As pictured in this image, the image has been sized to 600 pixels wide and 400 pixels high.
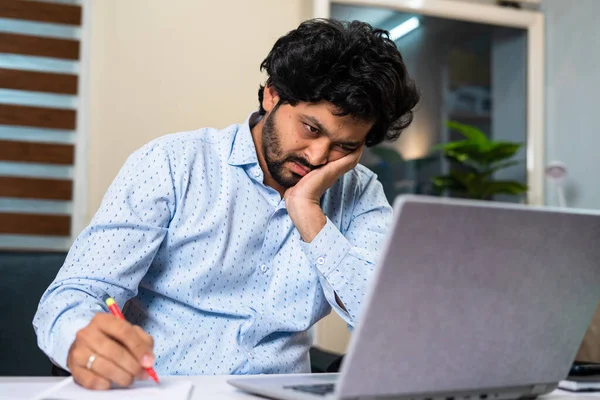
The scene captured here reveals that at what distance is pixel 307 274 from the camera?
1.42 m

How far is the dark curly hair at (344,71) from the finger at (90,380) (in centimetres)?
73

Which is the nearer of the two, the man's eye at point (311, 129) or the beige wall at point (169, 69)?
the man's eye at point (311, 129)

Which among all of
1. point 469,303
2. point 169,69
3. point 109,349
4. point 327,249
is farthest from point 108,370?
point 169,69

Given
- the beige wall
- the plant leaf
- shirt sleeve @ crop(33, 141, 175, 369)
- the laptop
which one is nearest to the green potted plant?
the plant leaf

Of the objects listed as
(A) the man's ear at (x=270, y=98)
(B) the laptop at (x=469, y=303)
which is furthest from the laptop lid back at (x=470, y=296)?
(A) the man's ear at (x=270, y=98)

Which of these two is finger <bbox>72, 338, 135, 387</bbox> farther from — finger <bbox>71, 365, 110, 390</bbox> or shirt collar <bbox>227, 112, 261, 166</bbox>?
shirt collar <bbox>227, 112, 261, 166</bbox>

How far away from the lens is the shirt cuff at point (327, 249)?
4.33 feet

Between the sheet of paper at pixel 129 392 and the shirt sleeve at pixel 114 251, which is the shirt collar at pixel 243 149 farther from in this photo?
the sheet of paper at pixel 129 392

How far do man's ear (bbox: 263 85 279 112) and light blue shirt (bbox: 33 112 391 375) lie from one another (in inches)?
3.0

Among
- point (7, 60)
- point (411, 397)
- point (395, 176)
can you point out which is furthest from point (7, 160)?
point (411, 397)

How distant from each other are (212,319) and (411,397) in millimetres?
683

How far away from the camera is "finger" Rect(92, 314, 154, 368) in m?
0.86

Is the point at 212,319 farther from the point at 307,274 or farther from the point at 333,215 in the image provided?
the point at 333,215

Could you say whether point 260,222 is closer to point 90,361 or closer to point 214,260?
point 214,260
